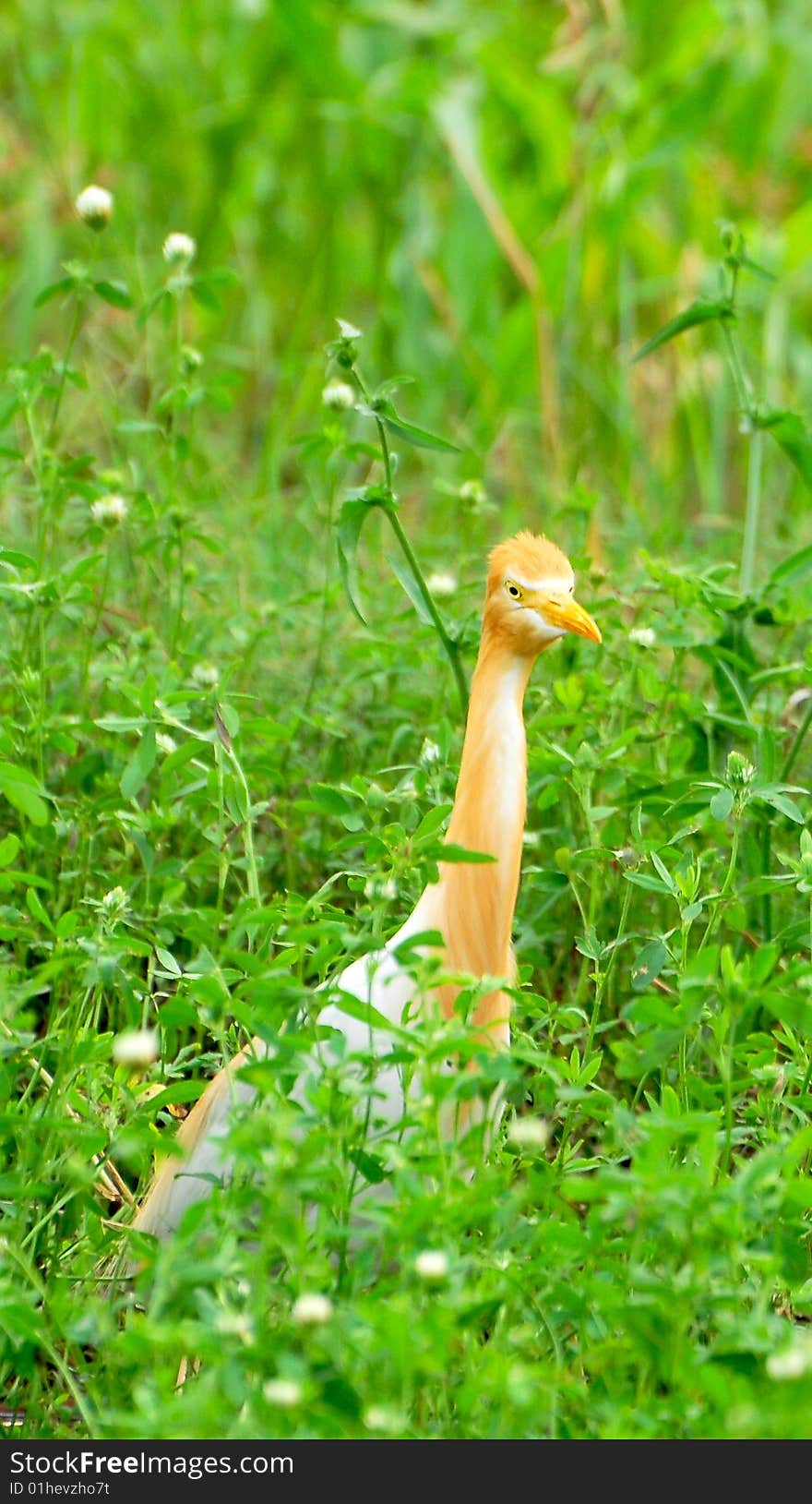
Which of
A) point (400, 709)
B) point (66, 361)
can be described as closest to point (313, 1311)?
point (400, 709)

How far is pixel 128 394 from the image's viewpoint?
3.94 m

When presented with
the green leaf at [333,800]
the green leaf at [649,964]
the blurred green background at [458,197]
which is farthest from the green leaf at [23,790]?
the blurred green background at [458,197]

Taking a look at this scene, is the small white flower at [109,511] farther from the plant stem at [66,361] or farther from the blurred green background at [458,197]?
the blurred green background at [458,197]

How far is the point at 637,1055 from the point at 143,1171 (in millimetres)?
534

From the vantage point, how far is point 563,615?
183 cm

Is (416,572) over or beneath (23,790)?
over

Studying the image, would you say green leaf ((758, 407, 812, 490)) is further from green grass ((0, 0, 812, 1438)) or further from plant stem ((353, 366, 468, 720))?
plant stem ((353, 366, 468, 720))

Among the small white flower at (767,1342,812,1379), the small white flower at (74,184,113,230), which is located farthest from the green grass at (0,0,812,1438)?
the small white flower at (74,184,113,230)

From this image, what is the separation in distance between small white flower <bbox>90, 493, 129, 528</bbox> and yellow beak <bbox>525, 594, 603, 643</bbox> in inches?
28.6

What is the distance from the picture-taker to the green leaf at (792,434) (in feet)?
7.83

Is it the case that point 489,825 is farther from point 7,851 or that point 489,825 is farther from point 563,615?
point 7,851

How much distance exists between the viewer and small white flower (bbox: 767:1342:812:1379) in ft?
4.16

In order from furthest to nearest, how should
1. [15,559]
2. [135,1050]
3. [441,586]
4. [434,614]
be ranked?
[441,586], [434,614], [15,559], [135,1050]

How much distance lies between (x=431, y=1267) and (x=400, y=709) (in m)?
1.27
